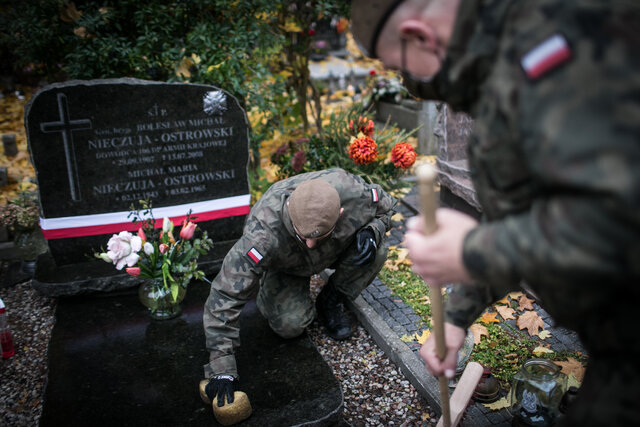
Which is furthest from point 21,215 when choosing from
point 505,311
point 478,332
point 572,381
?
point 572,381

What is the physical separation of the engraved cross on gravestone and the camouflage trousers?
6.31 ft

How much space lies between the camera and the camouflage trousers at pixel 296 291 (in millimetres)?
3424

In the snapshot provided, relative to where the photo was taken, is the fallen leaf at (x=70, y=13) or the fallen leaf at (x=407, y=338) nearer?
the fallen leaf at (x=407, y=338)

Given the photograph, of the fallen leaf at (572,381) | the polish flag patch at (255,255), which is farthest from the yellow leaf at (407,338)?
the polish flag patch at (255,255)

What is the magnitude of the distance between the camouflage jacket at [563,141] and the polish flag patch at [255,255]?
193 centimetres

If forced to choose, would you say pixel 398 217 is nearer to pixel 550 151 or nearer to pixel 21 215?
pixel 21 215

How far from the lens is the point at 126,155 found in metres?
4.33

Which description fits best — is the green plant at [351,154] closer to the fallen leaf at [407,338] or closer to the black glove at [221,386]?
the fallen leaf at [407,338]

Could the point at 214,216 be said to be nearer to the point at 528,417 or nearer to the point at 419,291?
the point at 419,291

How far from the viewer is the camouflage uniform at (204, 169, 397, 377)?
282 centimetres

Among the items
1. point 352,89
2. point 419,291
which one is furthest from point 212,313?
point 352,89

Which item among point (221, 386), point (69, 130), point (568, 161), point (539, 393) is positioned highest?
point (568, 161)

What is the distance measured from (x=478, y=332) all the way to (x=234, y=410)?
1.79 meters

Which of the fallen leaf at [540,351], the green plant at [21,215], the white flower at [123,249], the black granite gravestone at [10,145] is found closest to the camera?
the fallen leaf at [540,351]
